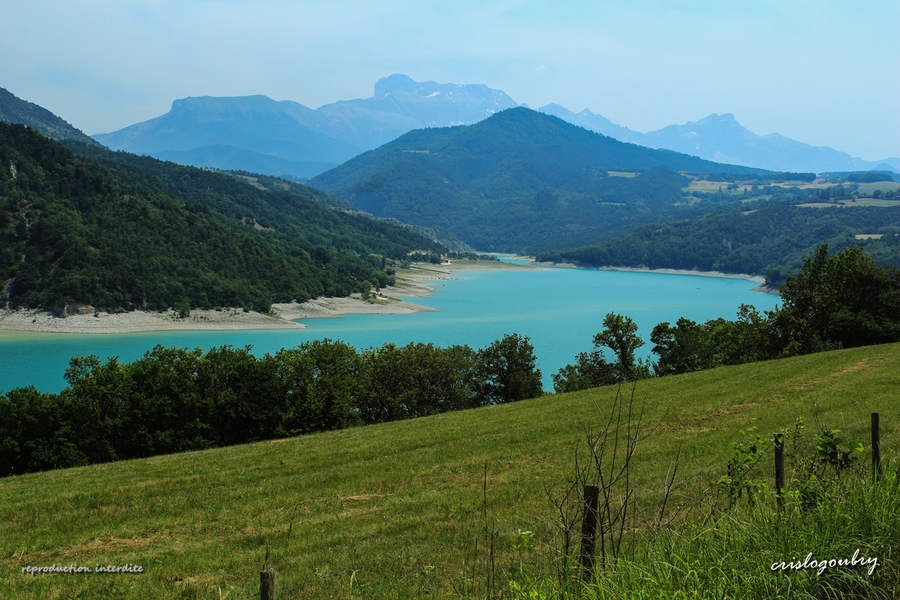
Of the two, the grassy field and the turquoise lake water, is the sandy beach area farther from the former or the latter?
the grassy field

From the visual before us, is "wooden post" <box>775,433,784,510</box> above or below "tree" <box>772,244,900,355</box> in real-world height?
above

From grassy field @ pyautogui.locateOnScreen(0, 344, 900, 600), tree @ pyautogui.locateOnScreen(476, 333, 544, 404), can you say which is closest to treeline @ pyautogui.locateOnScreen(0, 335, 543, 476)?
tree @ pyautogui.locateOnScreen(476, 333, 544, 404)

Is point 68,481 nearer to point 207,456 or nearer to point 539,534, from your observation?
point 207,456

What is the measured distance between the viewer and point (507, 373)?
141ft

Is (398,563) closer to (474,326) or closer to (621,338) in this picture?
(621,338)

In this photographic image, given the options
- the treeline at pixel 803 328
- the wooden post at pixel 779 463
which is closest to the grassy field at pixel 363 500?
the wooden post at pixel 779 463

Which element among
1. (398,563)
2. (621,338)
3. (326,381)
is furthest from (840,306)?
(398,563)

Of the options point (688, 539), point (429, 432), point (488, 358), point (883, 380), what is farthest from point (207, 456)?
point (488, 358)

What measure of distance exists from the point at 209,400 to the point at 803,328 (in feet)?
95.6

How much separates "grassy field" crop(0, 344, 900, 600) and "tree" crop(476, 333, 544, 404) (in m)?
20.7

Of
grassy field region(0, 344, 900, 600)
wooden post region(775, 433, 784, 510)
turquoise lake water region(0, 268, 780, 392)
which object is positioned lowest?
turquoise lake water region(0, 268, 780, 392)

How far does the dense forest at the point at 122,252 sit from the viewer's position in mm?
92750

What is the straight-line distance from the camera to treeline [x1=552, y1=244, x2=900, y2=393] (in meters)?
32.8

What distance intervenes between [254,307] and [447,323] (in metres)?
29.0
